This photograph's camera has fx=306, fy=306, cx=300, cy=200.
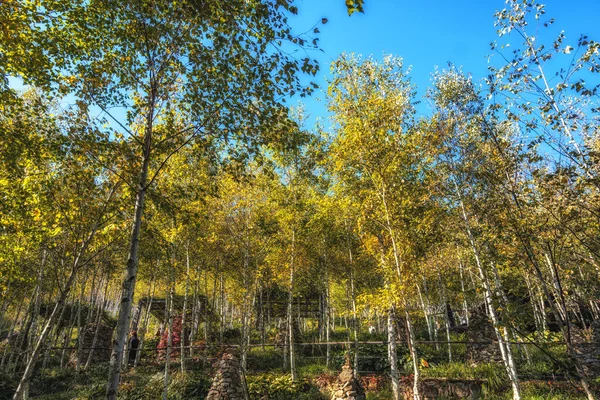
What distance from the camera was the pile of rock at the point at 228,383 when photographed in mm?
9258

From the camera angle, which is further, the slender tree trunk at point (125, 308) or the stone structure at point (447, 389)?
the stone structure at point (447, 389)

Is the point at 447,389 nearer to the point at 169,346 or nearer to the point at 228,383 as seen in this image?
the point at 228,383

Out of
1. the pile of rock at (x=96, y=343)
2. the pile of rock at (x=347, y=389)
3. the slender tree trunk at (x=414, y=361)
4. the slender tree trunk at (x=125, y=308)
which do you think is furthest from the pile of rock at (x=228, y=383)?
the pile of rock at (x=96, y=343)

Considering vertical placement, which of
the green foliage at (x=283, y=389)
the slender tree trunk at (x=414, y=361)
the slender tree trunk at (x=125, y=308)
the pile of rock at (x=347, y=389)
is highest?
the slender tree trunk at (x=125, y=308)

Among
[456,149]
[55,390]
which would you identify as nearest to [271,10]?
[456,149]

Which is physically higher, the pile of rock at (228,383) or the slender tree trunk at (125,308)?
the slender tree trunk at (125,308)

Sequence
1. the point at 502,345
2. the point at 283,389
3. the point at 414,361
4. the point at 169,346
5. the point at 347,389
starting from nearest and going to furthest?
the point at 414,361, the point at 347,389, the point at 502,345, the point at 169,346, the point at 283,389

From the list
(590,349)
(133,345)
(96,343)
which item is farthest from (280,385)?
(96,343)

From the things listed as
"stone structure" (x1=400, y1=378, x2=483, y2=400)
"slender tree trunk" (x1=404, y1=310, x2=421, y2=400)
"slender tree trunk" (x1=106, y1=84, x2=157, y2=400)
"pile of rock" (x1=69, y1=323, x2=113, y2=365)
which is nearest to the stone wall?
"stone structure" (x1=400, y1=378, x2=483, y2=400)

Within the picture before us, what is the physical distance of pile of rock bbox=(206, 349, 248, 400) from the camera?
926 cm

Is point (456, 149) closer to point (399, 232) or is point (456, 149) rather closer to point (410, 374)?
point (399, 232)

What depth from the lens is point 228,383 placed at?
9.51 m

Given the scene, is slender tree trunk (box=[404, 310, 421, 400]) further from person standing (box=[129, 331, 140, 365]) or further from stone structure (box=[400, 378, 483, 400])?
person standing (box=[129, 331, 140, 365])

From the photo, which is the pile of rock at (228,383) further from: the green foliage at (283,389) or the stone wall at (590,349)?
the stone wall at (590,349)
